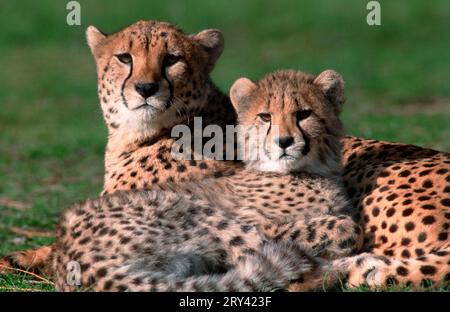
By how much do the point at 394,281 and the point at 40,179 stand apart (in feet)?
18.2

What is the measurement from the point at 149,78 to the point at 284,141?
87 centimetres

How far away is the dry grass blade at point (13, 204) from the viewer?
834 cm

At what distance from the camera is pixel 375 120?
40.1 feet

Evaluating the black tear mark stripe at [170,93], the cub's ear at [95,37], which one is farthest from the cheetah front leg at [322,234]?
the cub's ear at [95,37]

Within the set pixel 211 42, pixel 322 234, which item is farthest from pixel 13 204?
pixel 322 234

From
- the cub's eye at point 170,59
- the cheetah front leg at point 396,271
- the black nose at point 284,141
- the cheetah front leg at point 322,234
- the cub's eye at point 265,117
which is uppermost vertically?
the cub's eye at point 170,59

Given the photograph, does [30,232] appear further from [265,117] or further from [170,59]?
[265,117]

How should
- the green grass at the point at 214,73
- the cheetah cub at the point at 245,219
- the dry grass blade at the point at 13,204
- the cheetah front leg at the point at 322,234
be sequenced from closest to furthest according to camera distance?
1. the cheetah cub at the point at 245,219
2. the cheetah front leg at the point at 322,234
3. the dry grass blade at the point at 13,204
4. the green grass at the point at 214,73

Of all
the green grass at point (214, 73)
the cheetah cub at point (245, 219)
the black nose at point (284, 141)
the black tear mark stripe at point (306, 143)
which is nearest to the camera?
the cheetah cub at point (245, 219)

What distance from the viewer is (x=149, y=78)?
554cm

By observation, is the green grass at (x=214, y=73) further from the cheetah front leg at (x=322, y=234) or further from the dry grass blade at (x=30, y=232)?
the cheetah front leg at (x=322, y=234)

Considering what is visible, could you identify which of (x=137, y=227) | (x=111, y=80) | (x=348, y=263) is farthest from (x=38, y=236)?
(x=348, y=263)

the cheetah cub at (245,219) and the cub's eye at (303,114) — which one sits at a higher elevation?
the cub's eye at (303,114)

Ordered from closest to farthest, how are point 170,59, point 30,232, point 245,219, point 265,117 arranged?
1. point 245,219
2. point 265,117
3. point 170,59
4. point 30,232
